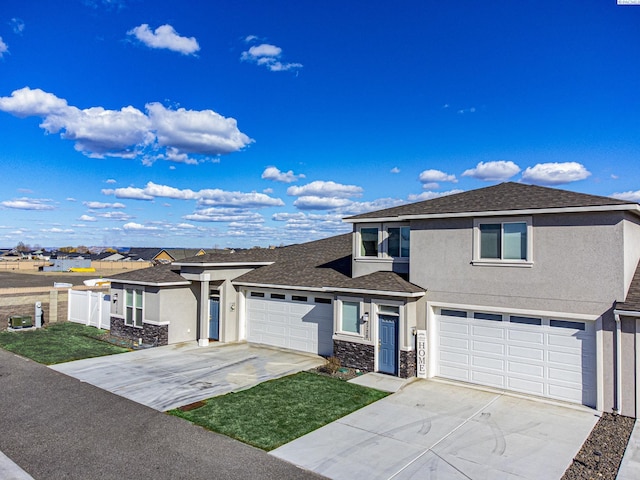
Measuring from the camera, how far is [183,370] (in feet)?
44.3

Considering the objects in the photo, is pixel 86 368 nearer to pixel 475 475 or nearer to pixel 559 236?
pixel 475 475

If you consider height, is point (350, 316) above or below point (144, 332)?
above

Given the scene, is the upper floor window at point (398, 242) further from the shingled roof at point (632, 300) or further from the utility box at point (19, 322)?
the utility box at point (19, 322)

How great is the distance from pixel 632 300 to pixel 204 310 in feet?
45.6

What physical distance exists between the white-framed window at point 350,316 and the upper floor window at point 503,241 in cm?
391

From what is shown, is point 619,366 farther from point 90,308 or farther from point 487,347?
point 90,308

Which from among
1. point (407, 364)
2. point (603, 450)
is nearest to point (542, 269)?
point (603, 450)

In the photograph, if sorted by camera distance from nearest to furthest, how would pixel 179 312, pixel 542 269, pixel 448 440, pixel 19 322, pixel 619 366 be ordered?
pixel 448 440 < pixel 619 366 < pixel 542 269 < pixel 179 312 < pixel 19 322

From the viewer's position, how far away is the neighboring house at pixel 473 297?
10203 mm

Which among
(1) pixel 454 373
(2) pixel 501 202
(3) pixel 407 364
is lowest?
(1) pixel 454 373

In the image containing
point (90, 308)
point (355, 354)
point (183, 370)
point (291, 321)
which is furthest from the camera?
point (90, 308)

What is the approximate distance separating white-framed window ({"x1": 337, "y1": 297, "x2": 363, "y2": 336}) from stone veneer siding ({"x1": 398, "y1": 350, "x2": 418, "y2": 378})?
1.56m

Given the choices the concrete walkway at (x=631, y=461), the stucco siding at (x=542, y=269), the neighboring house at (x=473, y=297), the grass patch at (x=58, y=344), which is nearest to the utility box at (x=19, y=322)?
the grass patch at (x=58, y=344)

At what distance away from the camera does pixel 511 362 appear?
452 inches
